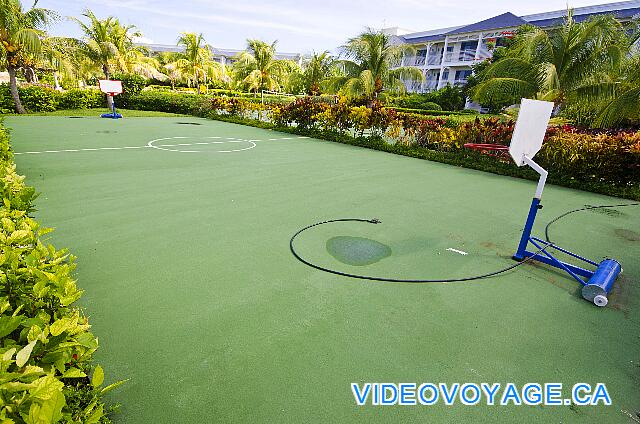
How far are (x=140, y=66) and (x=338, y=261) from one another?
Answer: 85.9ft

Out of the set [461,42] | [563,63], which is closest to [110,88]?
[563,63]

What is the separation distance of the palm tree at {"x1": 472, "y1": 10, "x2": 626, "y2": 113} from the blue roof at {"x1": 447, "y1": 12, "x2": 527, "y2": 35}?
25560mm

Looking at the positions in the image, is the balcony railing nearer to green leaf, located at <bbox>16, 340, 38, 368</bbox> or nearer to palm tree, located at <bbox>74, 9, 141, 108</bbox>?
palm tree, located at <bbox>74, 9, 141, 108</bbox>

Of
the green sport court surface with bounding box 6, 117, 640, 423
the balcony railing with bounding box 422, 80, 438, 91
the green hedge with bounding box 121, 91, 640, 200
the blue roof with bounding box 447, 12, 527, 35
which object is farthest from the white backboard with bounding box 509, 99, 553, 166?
the balcony railing with bounding box 422, 80, 438, 91

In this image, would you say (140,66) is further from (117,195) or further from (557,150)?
(557,150)

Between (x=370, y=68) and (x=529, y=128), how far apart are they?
37.4ft

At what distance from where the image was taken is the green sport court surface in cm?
197

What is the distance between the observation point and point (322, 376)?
2.08 m

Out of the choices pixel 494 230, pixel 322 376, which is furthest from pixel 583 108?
pixel 322 376

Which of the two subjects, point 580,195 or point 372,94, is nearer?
point 580,195

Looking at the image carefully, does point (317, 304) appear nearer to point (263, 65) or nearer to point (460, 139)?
point (460, 139)

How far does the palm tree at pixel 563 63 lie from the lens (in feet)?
28.4

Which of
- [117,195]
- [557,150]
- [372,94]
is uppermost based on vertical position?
[372,94]

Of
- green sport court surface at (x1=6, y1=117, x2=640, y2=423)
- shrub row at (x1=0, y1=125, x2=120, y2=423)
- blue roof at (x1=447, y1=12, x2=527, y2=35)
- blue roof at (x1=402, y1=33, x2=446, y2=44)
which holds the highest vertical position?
blue roof at (x1=447, y1=12, x2=527, y2=35)
